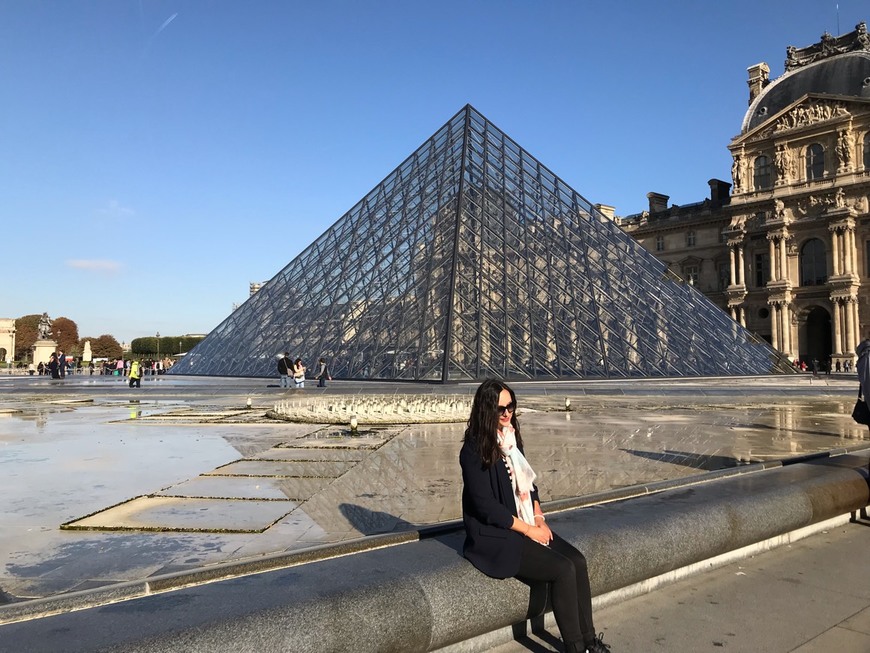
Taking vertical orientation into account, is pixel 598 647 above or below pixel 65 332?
below

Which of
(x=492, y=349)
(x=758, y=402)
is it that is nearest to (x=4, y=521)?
(x=758, y=402)

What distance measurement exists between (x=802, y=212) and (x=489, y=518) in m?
45.4

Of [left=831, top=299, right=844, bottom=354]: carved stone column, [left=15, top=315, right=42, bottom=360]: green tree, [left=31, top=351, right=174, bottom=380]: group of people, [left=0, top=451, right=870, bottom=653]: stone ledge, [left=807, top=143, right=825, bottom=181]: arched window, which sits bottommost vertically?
[left=0, top=451, right=870, bottom=653]: stone ledge

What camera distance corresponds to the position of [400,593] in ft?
7.28

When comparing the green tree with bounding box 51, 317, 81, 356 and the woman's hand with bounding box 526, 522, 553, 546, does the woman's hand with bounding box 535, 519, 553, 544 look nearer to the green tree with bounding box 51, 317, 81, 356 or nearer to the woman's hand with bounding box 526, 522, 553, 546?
the woman's hand with bounding box 526, 522, 553, 546

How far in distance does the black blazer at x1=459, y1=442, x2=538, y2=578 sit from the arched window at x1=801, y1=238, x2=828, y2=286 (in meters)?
Answer: 44.5

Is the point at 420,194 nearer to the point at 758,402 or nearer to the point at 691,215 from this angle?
the point at 758,402

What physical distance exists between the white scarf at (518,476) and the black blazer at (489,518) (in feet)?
0.12

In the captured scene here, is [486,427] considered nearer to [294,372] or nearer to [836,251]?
[294,372]

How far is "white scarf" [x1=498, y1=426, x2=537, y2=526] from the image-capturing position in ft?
8.70

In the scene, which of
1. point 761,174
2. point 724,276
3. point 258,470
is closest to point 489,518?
point 258,470

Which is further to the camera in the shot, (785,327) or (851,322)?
(785,327)

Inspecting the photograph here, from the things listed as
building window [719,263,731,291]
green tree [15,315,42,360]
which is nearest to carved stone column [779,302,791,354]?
building window [719,263,731,291]

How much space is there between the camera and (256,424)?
10078mm
